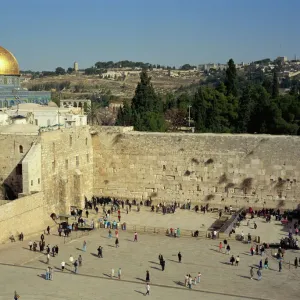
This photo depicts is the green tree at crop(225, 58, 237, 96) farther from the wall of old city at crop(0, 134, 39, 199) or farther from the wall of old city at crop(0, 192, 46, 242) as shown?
the wall of old city at crop(0, 192, 46, 242)

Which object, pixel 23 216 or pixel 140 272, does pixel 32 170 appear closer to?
pixel 23 216

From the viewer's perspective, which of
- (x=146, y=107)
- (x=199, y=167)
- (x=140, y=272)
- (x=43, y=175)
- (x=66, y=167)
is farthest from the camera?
(x=146, y=107)

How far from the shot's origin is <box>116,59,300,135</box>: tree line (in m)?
30.8

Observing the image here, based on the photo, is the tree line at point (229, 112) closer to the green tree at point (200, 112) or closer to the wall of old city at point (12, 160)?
the green tree at point (200, 112)

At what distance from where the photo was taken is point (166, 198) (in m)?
26.0

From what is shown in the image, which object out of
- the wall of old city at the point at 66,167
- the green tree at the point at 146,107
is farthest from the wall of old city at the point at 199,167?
the green tree at the point at 146,107

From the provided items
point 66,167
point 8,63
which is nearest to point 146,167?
point 66,167

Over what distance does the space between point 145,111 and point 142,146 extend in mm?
10891

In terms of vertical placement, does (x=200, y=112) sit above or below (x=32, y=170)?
above

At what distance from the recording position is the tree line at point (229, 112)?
30844 mm

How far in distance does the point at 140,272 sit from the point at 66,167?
8.99 metres

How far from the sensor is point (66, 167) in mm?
24516

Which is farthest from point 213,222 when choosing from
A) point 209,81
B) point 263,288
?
point 209,81

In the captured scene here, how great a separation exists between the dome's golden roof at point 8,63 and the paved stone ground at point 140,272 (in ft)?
69.0
